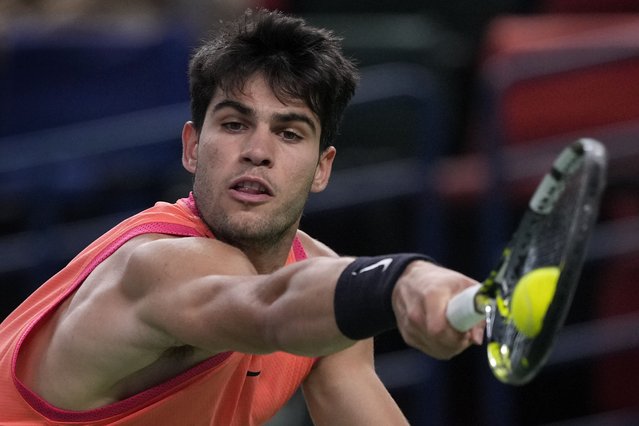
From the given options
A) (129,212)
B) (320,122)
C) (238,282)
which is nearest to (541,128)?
(129,212)

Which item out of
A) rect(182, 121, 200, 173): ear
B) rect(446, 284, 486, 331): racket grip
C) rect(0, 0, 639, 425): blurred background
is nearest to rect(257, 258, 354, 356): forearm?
rect(446, 284, 486, 331): racket grip

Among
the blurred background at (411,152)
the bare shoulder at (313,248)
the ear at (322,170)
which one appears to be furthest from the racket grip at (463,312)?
the blurred background at (411,152)

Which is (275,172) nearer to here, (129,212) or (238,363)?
(238,363)

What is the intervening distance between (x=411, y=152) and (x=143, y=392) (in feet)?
9.75

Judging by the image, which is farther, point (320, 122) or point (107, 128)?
point (107, 128)

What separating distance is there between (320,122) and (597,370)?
302 centimetres

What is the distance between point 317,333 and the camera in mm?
2990

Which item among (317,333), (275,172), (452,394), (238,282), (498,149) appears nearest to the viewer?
(317,333)

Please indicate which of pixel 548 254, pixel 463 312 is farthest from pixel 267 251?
pixel 463 312

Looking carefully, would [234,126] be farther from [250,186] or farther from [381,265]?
[381,265]

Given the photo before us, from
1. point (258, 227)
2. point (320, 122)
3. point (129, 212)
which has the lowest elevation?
point (129, 212)

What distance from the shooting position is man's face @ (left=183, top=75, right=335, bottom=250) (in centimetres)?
368

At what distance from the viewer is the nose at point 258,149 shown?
Result: 12.0 ft

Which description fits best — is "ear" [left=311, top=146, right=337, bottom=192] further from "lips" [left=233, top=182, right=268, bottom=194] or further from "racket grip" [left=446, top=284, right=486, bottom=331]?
"racket grip" [left=446, top=284, right=486, bottom=331]
